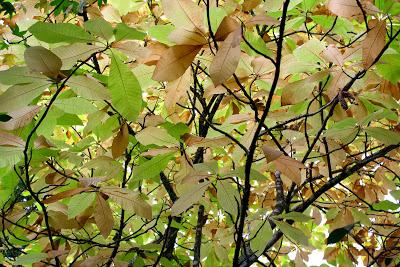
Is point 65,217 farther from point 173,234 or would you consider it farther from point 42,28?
point 42,28

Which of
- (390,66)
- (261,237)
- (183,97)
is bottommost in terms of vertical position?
(261,237)

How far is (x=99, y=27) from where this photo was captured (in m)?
0.78

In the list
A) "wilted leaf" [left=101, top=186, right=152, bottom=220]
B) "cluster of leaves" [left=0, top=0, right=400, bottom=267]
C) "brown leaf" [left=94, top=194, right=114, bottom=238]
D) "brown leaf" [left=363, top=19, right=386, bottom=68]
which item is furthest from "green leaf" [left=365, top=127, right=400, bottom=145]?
"brown leaf" [left=94, top=194, right=114, bottom=238]

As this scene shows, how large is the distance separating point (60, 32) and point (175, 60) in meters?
0.23

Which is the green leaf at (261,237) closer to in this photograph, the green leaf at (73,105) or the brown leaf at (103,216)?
the brown leaf at (103,216)

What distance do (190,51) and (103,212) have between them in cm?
63

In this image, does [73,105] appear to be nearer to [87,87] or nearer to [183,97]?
[87,87]

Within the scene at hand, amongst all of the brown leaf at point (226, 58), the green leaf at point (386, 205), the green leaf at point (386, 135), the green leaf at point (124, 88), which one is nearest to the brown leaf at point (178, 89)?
the green leaf at point (124, 88)

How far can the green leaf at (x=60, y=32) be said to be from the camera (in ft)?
2.52

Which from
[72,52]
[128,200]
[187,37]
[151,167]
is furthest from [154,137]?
[187,37]

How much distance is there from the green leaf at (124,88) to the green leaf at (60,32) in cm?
8

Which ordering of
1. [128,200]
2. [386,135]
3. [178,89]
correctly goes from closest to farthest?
[178,89] → [128,200] → [386,135]

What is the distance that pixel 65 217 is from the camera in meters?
1.41

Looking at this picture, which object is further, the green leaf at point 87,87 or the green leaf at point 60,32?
the green leaf at point 87,87
